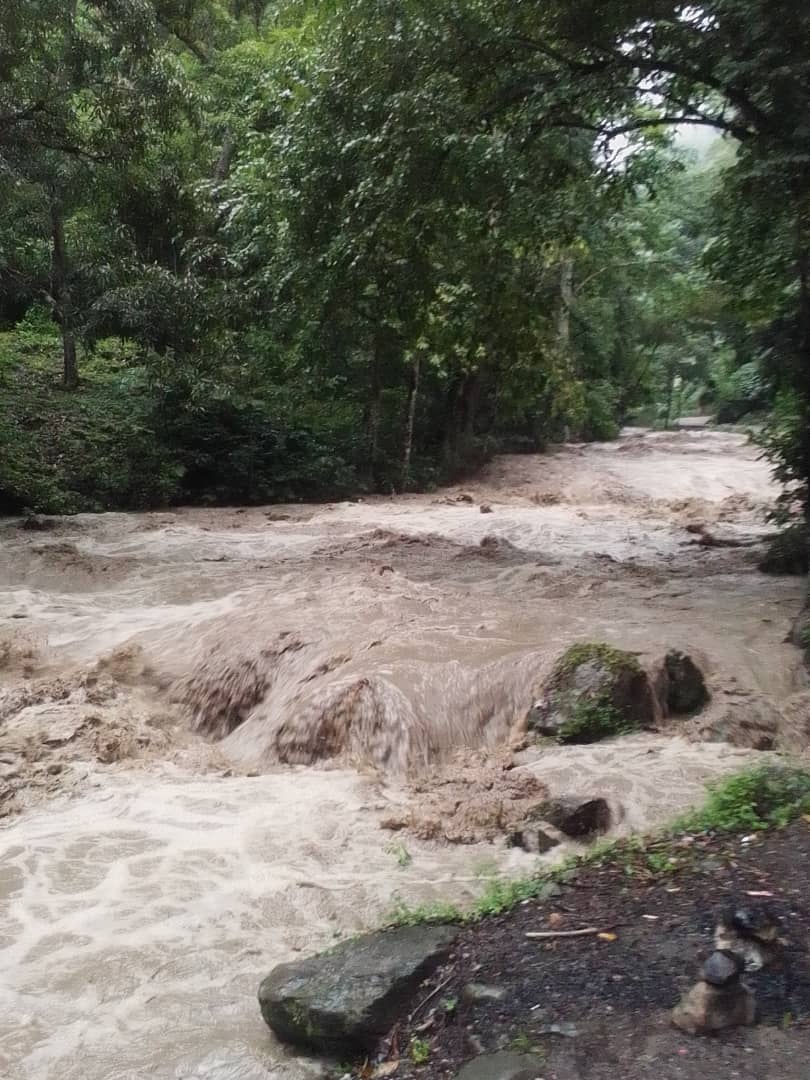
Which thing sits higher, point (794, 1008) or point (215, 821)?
point (794, 1008)

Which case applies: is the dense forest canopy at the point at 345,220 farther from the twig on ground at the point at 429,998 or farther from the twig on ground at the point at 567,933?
the twig on ground at the point at 429,998

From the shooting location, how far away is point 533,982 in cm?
299

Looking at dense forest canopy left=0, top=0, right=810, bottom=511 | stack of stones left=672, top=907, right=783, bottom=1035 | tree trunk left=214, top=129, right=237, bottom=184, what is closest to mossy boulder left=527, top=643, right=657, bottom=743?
stack of stones left=672, top=907, right=783, bottom=1035

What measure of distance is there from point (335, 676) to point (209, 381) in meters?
10.3

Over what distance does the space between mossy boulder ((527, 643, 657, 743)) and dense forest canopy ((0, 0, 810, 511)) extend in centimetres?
408

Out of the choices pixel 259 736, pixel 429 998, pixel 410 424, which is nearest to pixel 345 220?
pixel 259 736

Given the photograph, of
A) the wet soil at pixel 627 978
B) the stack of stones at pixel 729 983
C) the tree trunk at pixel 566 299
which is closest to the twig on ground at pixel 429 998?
the wet soil at pixel 627 978

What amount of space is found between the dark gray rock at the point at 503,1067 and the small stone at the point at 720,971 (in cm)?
54

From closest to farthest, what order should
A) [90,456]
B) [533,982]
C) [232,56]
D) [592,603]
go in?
[533,982] < [592,603] < [90,456] < [232,56]

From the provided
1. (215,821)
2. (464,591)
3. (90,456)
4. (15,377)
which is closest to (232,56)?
(15,377)

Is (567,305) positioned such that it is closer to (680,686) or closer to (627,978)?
(680,686)

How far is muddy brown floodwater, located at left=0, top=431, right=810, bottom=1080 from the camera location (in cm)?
377

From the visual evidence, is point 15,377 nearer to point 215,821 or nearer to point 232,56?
point 232,56

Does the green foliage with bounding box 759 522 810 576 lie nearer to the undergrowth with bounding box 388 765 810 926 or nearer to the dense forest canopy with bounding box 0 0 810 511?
the dense forest canopy with bounding box 0 0 810 511
